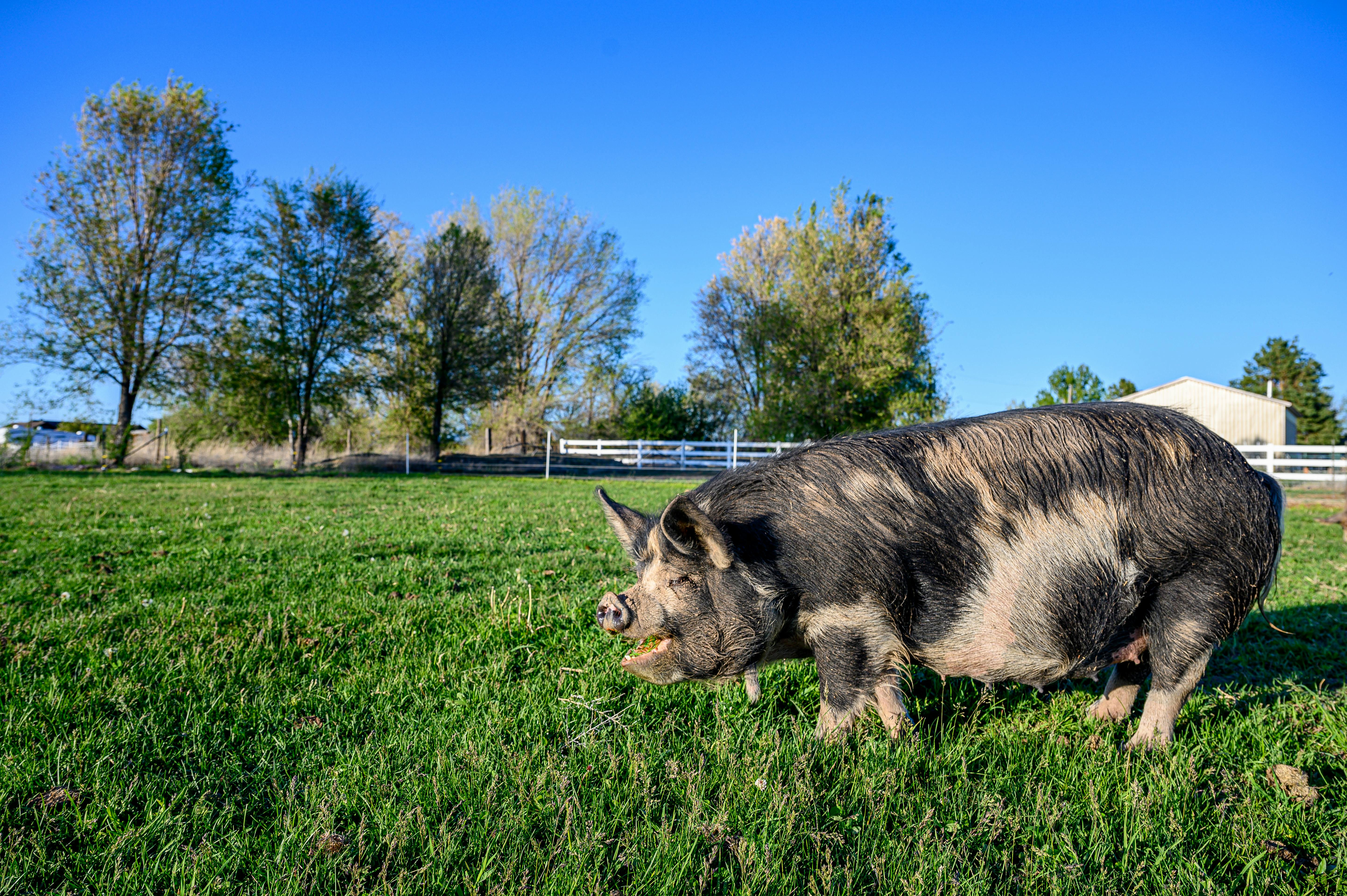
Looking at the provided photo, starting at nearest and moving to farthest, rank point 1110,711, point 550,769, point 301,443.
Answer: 1. point 550,769
2. point 1110,711
3. point 301,443

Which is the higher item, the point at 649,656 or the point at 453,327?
the point at 453,327

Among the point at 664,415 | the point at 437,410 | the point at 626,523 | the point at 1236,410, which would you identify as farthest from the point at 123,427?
the point at 1236,410

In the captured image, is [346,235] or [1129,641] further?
[346,235]

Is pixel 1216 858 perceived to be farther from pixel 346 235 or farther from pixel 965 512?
pixel 346 235

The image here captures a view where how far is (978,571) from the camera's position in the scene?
2887 millimetres

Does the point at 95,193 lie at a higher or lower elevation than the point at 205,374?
higher

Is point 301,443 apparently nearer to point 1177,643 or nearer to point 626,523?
point 626,523

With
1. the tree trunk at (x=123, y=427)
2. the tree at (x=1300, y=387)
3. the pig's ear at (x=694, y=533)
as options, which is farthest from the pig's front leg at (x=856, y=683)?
the tree at (x=1300, y=387)

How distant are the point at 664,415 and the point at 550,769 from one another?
35.8 metres

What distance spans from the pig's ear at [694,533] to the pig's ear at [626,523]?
34 centimetres

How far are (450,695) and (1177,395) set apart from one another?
151ft

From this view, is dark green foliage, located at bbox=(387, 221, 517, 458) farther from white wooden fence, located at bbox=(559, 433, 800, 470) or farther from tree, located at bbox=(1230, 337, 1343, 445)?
tree, located at bbox=(1230, 337, 1343, 445)

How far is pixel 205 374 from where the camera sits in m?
25.4

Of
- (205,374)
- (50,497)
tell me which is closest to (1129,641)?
(50,497)
